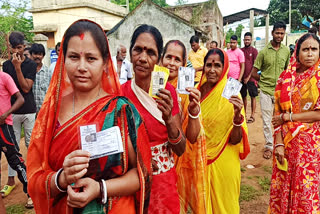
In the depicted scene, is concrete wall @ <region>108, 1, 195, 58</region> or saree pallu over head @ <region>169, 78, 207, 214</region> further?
concrete wall @ <region>108, 1, 195, 58</region>

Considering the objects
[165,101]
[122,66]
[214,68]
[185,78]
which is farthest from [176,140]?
[122,66]

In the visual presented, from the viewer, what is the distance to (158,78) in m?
1.68

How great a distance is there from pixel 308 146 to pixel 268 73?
10.7ft

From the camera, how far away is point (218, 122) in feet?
9.04

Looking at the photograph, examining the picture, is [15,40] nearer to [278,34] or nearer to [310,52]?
[310,52]

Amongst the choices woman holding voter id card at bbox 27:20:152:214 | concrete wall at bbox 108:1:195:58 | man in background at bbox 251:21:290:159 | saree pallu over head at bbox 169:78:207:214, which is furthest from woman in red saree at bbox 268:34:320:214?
concrete wall at bbox 108:1:195:58

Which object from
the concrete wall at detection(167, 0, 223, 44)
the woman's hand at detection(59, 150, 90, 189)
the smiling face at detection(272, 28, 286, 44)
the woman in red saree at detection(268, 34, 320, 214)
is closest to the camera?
the woman's hand at detection(59, 150, 90, 189)

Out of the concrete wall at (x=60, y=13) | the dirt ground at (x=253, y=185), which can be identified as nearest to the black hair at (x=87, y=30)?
the dirt ground at (x=253, y=185)

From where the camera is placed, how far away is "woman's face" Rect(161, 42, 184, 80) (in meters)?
2.58

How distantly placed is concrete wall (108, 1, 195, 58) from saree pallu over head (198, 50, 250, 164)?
11.1 metres

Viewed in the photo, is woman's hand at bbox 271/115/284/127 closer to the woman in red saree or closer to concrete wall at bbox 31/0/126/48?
the woman in red saree

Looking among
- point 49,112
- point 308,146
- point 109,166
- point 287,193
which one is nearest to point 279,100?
point 308,146

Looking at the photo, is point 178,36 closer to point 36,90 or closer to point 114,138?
point 36,90

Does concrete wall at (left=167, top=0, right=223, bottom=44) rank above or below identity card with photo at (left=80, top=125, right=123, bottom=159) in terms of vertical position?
above
